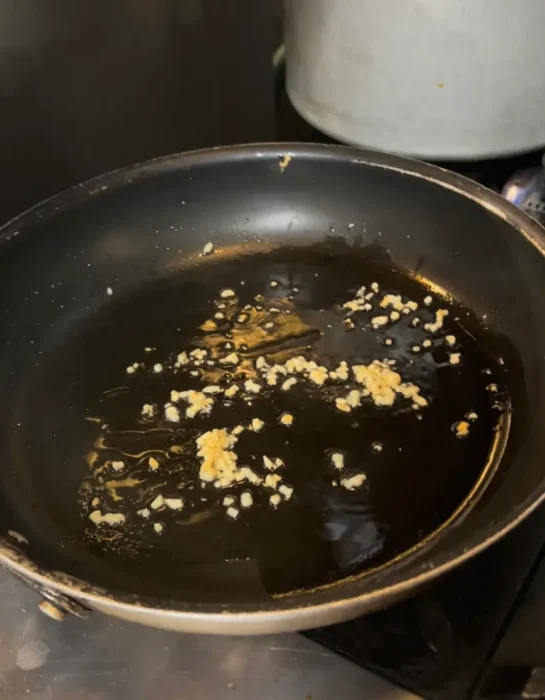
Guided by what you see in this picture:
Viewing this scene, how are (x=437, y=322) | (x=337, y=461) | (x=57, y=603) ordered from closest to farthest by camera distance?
(x=57, y=603) < (x=337, y=461) < (x=437, y=322)

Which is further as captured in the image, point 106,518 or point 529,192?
point 529,192

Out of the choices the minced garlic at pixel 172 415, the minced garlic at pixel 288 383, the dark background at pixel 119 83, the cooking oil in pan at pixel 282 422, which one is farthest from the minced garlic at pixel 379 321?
the dark background at pixel 119 83

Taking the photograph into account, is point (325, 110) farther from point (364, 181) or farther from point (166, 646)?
point (166, 646)

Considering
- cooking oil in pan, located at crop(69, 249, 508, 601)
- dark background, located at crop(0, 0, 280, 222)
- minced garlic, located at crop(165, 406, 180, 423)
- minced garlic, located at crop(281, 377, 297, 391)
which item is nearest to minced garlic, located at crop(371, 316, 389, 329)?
cooking oil in pan, located at crop(69, 249, 508, 601)

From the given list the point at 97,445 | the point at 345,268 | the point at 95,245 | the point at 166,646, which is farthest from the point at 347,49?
the point at 166,646

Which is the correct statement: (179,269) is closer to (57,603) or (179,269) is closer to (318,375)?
(318,375)

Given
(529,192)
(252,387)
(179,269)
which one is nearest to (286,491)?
(252,387)

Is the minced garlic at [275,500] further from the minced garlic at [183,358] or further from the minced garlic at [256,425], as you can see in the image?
the minced garlic at [183,358]
